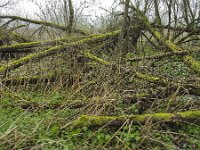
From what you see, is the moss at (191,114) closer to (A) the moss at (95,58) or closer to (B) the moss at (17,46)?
(A) the moss at (95,58)

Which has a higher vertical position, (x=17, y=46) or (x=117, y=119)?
(x=17, y=46)

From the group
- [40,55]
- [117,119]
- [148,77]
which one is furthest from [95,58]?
[117,119]

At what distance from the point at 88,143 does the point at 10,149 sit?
0.85 meters

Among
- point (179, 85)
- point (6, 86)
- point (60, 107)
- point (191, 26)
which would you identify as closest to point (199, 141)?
point (179, 85)

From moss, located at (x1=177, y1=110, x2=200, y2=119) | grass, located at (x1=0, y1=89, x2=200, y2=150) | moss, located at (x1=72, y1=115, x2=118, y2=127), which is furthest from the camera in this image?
moss, located at (x1=177, y1=110, x2=200, y2=119)

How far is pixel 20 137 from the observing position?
12.3ft

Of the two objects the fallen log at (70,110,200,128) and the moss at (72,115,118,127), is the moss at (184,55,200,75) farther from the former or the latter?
the moss at (72,115,118,127)

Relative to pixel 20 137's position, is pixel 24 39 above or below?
above

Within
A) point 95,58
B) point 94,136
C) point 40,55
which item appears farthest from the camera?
point 40,55

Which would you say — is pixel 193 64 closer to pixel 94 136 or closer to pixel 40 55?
pixel 94 136

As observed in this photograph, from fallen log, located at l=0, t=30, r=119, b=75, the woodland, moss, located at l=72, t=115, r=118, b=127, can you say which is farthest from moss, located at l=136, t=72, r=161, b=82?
fallen log, located at l=0, t=30, r=119, b=75

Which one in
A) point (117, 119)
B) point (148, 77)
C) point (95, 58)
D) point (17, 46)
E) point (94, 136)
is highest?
point (17, 46)

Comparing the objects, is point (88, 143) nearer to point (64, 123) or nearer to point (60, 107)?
point (64, 123)

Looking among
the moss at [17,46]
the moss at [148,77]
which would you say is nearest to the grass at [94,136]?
the moss at [148,77]
